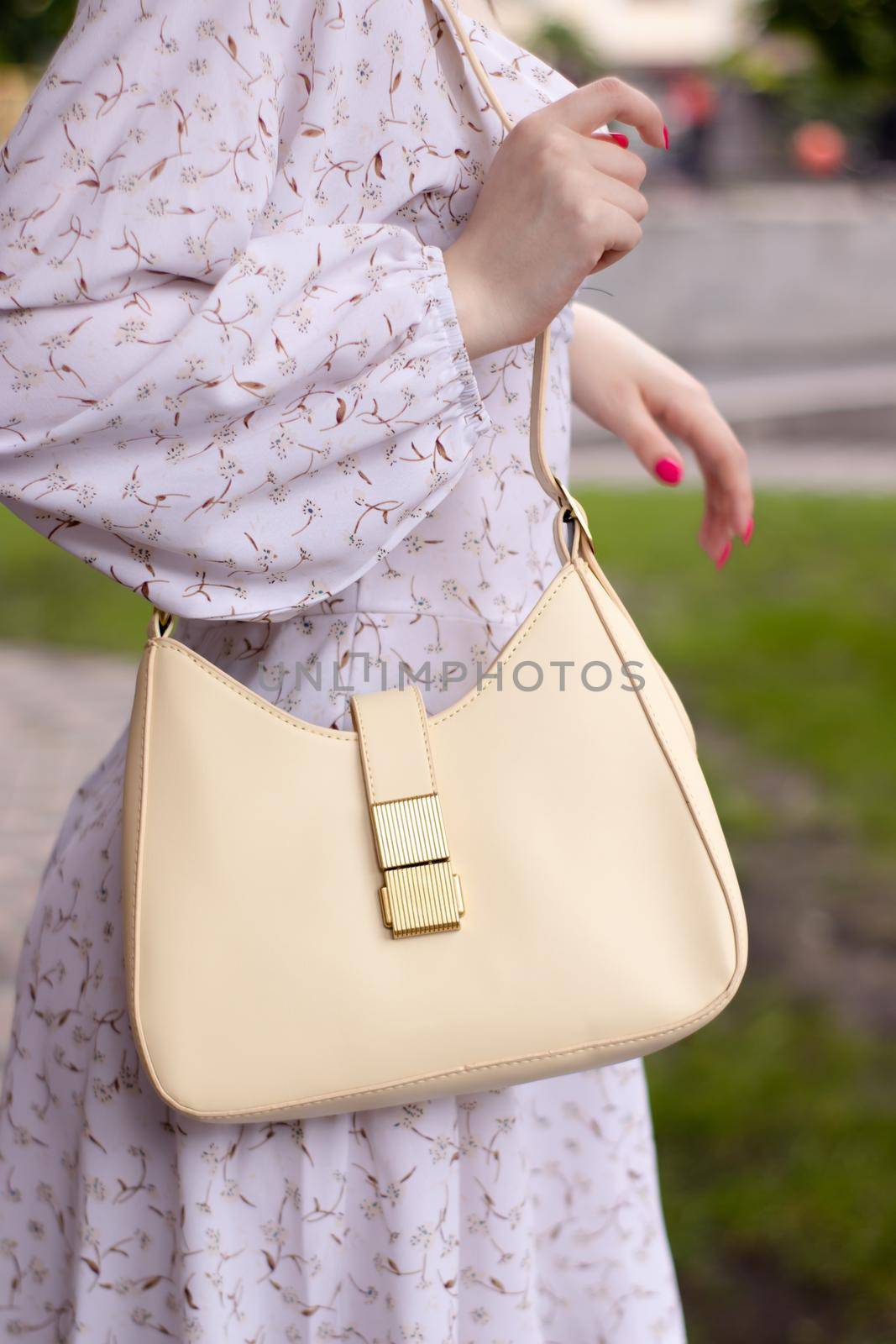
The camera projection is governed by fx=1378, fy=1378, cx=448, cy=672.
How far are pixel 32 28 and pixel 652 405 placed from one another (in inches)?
118

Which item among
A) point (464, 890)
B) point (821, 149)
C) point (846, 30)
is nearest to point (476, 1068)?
point (464, 890)

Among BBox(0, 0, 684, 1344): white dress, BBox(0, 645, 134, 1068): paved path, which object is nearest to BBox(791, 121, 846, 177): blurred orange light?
BBox(0, 645, 134, 1068): paved path

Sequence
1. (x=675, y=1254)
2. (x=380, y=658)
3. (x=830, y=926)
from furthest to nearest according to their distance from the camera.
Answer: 1. (x=830, y=926)
2. (x=675, y=1254)
3. (x=380, y=658)

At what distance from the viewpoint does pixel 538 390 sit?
3.22ft

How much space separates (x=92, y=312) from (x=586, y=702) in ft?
1.33

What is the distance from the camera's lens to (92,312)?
2.84 feet

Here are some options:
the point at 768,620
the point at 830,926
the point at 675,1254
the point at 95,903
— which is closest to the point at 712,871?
the point at 95,903

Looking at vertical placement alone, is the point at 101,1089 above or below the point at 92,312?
below

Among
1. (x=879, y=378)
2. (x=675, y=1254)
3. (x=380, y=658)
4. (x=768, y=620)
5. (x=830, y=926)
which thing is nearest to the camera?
(x=380, y=658)

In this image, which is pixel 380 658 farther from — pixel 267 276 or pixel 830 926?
pixel 830 926

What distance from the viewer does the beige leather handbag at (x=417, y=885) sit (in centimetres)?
89

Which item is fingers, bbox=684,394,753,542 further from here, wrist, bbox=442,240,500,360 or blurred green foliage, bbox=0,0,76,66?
blurred green foliage, bbox=0,0,76,66

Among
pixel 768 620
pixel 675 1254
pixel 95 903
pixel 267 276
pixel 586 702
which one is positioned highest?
pixel 267 276

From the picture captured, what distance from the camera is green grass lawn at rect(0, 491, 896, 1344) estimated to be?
2.08 metres
